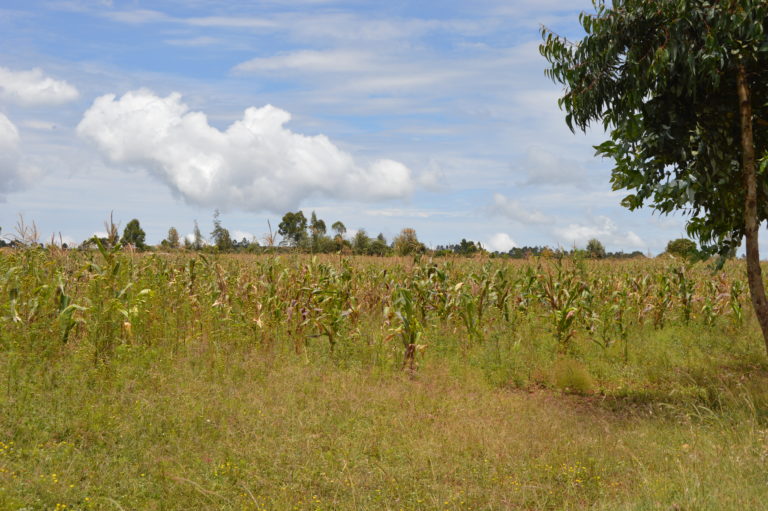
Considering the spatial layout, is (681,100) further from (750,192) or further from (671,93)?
(750,192)

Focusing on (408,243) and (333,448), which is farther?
(408,243)

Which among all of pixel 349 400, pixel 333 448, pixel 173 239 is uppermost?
pixel 173 239

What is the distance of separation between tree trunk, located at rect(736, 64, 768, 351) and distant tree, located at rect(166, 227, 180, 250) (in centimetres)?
1077

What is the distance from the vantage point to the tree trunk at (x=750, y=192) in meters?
7.68

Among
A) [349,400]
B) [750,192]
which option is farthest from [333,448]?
[750,192]

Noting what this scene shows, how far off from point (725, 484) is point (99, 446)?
6.09 metres

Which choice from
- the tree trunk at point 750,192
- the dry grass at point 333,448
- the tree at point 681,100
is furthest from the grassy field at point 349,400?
the tree at point 681,100

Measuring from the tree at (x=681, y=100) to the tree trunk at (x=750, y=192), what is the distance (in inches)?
0.5

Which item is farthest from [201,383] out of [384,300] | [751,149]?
[751,149]

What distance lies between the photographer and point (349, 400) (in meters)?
7.30

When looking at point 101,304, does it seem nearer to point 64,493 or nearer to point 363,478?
point 64,493

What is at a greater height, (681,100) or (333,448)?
(681,100)

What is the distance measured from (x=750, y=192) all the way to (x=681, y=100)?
1.65 m

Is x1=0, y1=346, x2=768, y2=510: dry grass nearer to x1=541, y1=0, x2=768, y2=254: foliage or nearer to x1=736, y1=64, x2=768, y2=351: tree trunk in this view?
x1=736, y1=64, x2=768, y2=351: tree trunk
